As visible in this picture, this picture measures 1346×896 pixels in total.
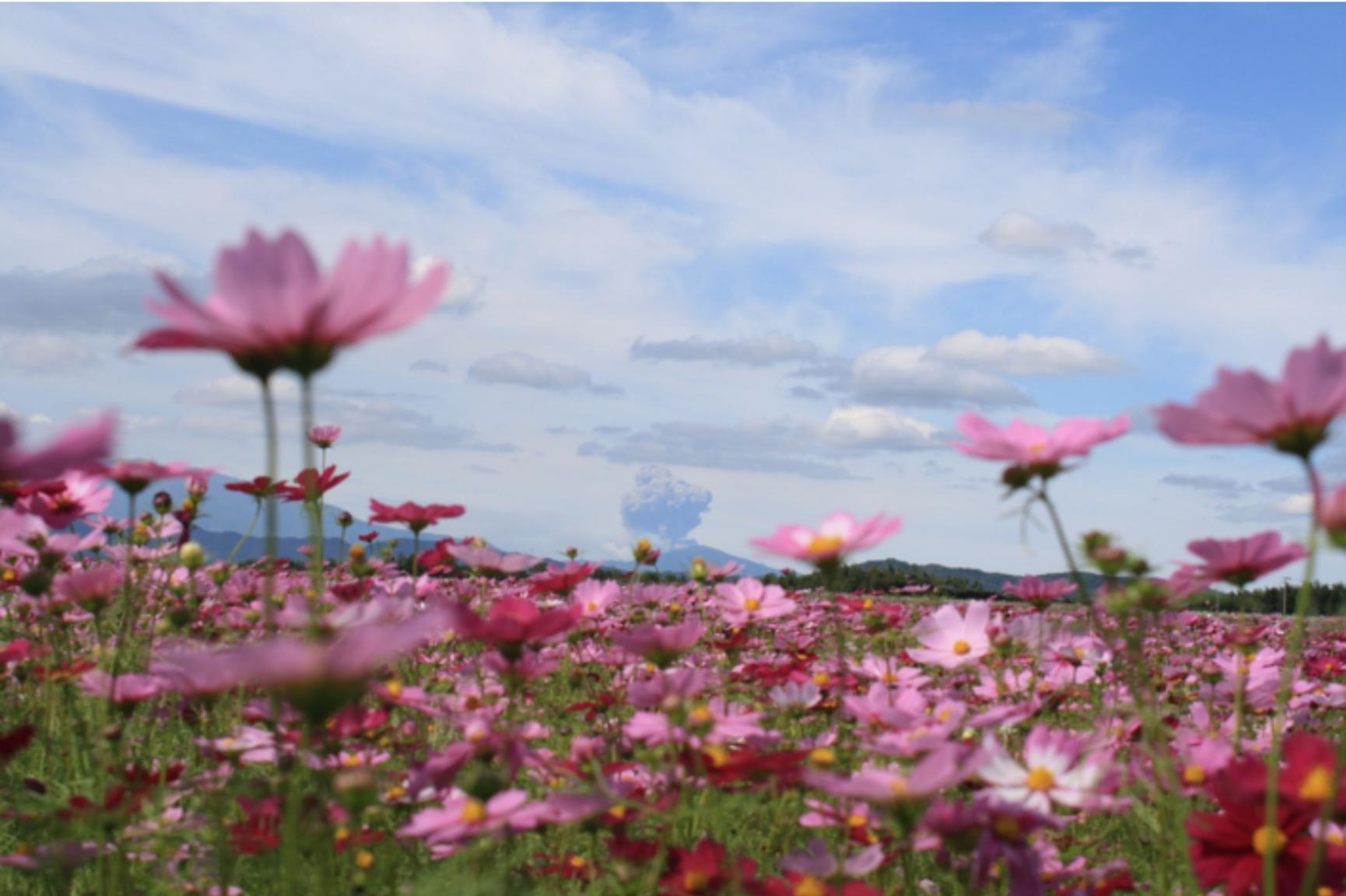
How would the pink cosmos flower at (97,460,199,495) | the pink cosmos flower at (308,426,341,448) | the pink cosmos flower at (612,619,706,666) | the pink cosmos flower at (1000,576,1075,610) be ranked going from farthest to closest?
the pink cosmos flower at (308,426,341,448)
the pink cosmos flower at (1000,576,1075,610)
the pink cosmos flower at (97,460,199,495)
the pink cosmos flower at (612,619,706,666)

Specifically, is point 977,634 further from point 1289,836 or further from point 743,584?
point 1289,836

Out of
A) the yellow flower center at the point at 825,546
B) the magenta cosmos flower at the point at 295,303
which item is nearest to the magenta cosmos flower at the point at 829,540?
the yellow flower center at the point at 825,546

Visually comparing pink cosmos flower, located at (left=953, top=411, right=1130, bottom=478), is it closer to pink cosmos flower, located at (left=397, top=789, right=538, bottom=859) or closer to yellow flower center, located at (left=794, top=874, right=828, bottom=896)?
yellow flower center, located at (left=794, top=874, right=828, bottom=896)

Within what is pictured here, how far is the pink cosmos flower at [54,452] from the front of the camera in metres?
1.00

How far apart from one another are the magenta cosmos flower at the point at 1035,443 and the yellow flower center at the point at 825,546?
228 mm

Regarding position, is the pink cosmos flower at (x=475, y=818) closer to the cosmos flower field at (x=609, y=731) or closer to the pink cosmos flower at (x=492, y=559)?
the cosmos flower field at (x=609, y=731)

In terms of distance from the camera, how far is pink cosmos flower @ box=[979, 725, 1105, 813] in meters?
1.45

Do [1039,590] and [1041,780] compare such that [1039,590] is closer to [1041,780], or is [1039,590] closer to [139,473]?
[1041,780]

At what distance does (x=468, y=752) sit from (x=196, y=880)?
0.84 meters

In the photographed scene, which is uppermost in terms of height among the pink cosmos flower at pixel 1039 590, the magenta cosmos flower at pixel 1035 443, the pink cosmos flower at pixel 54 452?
the magenta cosmos flower at pixel 1035 443

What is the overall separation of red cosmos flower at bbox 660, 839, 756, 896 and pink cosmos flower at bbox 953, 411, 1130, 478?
1.92 feet

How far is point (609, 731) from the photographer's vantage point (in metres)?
2.49

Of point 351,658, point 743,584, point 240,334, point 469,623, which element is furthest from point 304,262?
point 743,584

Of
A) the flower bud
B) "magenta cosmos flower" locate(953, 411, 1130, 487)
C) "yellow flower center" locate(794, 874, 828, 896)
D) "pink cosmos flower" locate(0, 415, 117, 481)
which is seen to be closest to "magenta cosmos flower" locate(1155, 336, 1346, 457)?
"magenta cosmos flower" locate(953, 411, 1130, 487)
